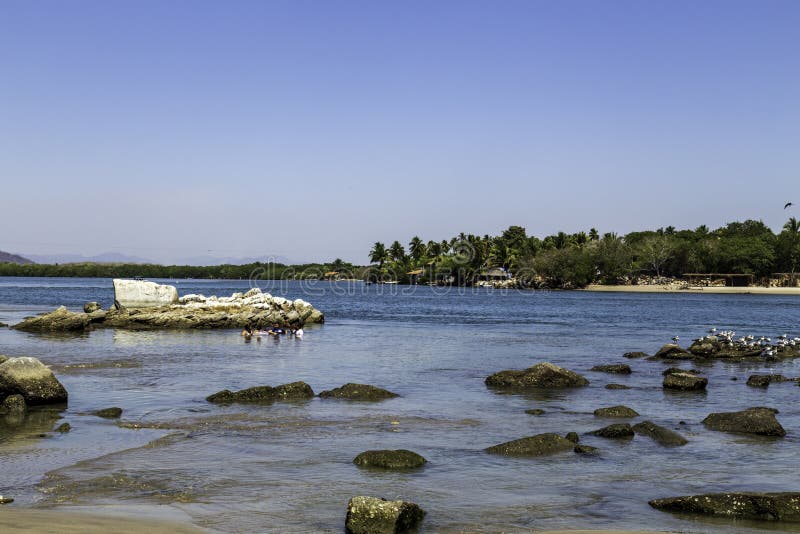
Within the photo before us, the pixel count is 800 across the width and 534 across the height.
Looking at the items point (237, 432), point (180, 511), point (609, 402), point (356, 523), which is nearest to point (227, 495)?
point (180, 511)

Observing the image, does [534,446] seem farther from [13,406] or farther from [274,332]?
[274,332]

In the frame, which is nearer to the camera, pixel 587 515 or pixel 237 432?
pixel 587 515

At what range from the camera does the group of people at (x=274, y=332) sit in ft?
145

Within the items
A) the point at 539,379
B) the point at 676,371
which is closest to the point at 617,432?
the point at 539,379

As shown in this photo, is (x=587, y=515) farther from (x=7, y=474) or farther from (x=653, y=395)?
(x=653, y=395)

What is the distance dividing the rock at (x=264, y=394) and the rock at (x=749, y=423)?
11136mm

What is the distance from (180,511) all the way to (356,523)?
2.78 m

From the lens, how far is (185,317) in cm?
5028

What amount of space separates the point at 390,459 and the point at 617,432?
18.9 feet

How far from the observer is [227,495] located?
11.9m

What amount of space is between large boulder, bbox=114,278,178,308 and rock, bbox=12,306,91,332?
6.32m

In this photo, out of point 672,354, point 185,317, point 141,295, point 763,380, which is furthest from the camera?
point 141,295

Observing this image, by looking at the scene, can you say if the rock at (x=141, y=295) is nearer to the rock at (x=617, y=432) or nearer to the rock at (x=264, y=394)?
the rock at (x=264, y=394)

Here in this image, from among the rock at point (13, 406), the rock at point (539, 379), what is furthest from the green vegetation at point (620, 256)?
the rock at point (13, 406)
